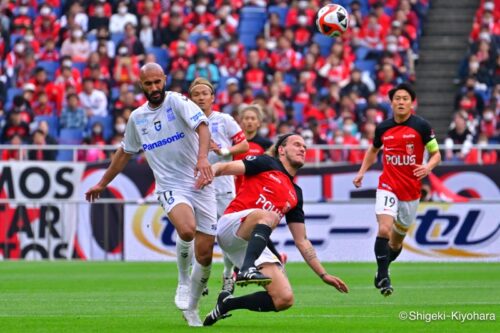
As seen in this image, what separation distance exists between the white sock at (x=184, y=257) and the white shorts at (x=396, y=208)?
432cm

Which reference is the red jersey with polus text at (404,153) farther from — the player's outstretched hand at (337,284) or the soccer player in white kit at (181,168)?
the player's outstretched hand at (337,284)

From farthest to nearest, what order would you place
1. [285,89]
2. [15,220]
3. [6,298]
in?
[285,89], [15,220], [6,298]

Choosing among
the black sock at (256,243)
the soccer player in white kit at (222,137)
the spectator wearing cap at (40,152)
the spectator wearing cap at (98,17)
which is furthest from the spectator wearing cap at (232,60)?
the black sock at (256,243)

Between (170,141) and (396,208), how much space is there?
4.85m

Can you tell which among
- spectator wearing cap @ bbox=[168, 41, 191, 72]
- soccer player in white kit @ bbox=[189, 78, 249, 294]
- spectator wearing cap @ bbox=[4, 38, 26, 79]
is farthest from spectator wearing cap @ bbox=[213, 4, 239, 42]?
soccer player in white kit @ bbox=[189, 78, 249, 294]

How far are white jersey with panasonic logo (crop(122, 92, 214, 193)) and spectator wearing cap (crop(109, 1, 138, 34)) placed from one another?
67.0 ft

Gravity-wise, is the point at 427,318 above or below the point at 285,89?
above

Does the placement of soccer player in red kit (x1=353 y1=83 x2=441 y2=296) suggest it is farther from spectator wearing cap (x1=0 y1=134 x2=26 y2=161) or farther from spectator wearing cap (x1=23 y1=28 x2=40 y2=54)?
spectator wearing cap (x1=23 y1=28 x2=40 y2=54)

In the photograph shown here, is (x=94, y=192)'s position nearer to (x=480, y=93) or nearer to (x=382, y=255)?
(x=382, y=255)

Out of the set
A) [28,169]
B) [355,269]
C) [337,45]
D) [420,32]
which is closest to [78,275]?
[355,269]

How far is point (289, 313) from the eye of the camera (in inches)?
554

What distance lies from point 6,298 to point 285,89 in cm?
1555

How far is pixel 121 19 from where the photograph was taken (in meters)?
33.4

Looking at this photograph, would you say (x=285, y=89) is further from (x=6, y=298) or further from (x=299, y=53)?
(x=6, y=298)
